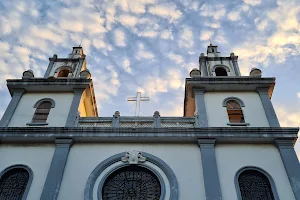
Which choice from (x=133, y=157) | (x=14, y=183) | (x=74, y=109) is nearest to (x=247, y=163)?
(x=133, y=157)

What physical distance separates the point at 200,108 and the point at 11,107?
353 inches

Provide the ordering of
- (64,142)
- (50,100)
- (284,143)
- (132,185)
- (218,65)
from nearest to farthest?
1. (132,185)
2. (284,143)
3. (64,142)
4. (50,100)
5. (218,65)

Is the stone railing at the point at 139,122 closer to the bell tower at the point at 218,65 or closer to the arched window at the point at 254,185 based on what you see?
the arched window at the point at 254,185

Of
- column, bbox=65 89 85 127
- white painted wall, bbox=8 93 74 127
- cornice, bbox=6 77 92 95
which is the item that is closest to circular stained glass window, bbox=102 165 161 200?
column, bbox=65 89 85 127

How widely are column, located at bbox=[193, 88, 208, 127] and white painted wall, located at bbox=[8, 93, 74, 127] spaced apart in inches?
240

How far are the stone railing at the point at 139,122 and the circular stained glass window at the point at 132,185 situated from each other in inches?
93.6

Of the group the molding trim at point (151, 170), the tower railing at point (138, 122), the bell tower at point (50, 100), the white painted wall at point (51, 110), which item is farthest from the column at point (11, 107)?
the molding trim at point (151, 170)

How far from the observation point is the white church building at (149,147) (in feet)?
40.8

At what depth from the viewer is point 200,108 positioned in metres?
15.5

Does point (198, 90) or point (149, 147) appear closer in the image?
point (149, 147)

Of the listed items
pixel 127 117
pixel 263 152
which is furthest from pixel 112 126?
pixel 263 152

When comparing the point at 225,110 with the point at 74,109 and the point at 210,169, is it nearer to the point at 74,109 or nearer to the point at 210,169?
the point at 210,169

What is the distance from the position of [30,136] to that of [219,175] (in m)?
7.95

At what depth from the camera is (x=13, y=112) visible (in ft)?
51.3
